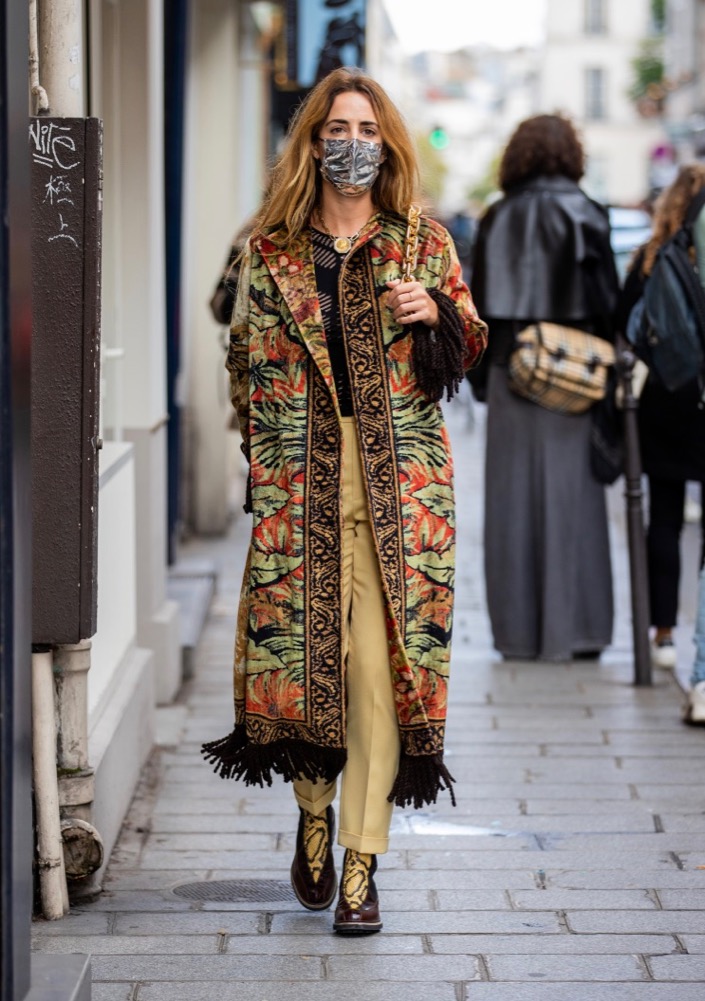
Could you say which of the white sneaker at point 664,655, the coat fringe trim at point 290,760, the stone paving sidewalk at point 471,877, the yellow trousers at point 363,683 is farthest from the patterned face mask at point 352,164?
the white sneaker at point 664,655

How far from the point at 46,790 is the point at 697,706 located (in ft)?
9.01

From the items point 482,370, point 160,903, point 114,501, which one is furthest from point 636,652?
point 160,903

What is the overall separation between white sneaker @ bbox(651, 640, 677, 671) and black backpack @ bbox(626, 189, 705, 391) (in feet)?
3.79

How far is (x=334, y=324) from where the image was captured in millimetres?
3836

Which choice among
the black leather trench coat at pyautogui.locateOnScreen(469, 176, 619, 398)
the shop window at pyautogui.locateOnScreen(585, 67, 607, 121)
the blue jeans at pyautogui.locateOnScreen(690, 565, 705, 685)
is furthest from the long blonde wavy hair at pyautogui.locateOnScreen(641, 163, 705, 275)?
the shop window at pyautogui.locateOnScreen(585, 67, 607, 121)

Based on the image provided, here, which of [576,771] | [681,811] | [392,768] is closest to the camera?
[392,768]

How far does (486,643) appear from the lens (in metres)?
7.35

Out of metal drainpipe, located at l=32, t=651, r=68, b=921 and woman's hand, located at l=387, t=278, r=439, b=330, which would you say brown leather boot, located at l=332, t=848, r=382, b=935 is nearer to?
metal drainpipe, located at l=32, t=651, r=68, b=921

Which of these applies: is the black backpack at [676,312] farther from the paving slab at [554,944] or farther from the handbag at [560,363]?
the paving slab at [554,944]

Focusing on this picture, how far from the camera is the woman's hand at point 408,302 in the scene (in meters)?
3.72

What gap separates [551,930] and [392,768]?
55cm

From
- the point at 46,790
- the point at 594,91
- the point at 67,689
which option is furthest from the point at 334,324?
the point at 594,91

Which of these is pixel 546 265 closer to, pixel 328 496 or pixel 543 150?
pixel 543 150

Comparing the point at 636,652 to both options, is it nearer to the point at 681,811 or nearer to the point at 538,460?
the point at 538,460
